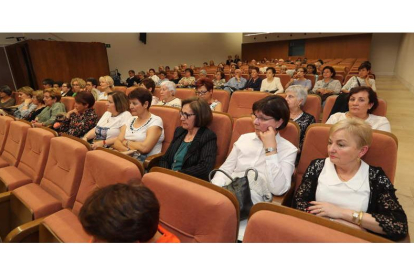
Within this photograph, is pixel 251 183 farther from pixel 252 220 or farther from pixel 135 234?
pixel 135 234

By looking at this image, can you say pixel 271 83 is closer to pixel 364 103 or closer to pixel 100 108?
pixel 364 103

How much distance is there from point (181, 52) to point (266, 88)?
9.34m

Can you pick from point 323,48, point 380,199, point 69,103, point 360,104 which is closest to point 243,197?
point 380,199

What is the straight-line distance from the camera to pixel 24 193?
5.59 feet

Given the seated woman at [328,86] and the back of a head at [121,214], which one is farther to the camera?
the seated woman at [328,86]

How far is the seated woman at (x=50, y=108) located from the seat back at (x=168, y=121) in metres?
2.18

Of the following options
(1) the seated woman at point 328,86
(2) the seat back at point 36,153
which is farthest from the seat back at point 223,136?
(1) the seated woman at point 328,86

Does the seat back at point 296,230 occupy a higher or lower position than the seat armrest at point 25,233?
higher

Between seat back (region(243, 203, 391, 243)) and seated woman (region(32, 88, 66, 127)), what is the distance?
379cm

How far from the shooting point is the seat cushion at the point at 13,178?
6.36 feet

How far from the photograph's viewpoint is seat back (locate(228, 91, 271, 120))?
10.3 ft

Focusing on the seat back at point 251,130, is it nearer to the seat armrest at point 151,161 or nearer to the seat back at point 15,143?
the seat armrest at point 151,161

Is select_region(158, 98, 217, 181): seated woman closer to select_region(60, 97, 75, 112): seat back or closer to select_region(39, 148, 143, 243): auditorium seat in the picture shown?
select_region(39, 148, 143, 243): auditorium seat

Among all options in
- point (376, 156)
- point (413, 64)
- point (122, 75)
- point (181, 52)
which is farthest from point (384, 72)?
point (376, 156)
